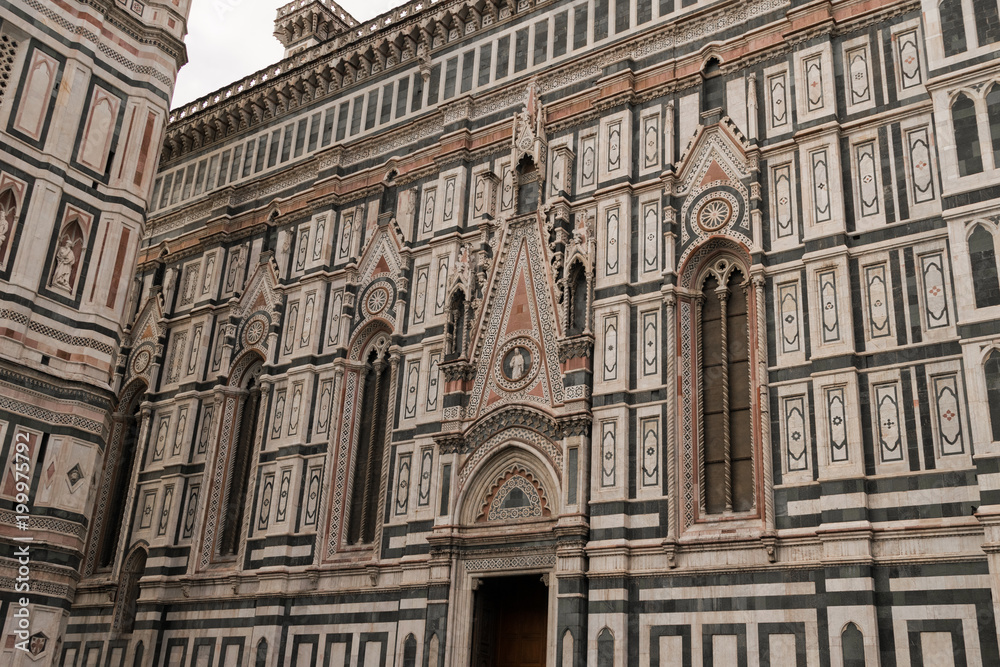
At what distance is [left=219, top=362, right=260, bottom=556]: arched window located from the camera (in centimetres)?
2066

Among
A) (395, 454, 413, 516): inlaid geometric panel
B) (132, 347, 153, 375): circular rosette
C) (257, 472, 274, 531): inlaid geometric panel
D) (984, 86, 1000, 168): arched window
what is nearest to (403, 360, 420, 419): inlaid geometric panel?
(395, 454, 413, 516): inlaid geometric panel

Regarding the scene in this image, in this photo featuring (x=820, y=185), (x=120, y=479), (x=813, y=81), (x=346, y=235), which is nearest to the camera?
(x=820, y=185)

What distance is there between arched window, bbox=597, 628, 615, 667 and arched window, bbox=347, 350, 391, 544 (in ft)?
18.1

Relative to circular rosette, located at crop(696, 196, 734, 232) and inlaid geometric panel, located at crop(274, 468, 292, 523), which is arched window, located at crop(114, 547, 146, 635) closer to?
inlaid geometric panel, located at crop(274, 468, 292, 523)

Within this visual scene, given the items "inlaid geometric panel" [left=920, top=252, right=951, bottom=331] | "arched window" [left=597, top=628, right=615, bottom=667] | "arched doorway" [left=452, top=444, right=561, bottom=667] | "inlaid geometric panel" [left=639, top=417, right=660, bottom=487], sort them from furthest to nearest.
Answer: "arched doorway" [left=452, top=444, right=561, bottom=667] → "inlaid geometric panel" [left=639, top=417, right=660, bottom=487] → "arched window" [left=597, top=628, right=615, bottom=667] → "inlaid geometric panel" [left=920, top=252, right=951, bottom=331]

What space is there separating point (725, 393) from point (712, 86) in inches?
222

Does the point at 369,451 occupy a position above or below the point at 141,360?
below

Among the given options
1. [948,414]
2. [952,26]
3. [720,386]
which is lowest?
[948,414]

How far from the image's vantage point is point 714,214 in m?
16.2

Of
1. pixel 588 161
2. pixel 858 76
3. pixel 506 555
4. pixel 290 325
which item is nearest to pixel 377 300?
pixel 290 325

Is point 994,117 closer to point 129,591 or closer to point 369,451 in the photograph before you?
point 369,451

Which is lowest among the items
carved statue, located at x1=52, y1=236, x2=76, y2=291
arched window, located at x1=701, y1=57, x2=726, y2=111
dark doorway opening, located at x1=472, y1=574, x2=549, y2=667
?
dark doorway opening, located at x1=472, y1=574, x2=549, y2=667

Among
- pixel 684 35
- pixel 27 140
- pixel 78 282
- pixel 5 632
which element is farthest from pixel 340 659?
pixel 684 35

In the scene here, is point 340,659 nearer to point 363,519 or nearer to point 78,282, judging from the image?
point 363,519
